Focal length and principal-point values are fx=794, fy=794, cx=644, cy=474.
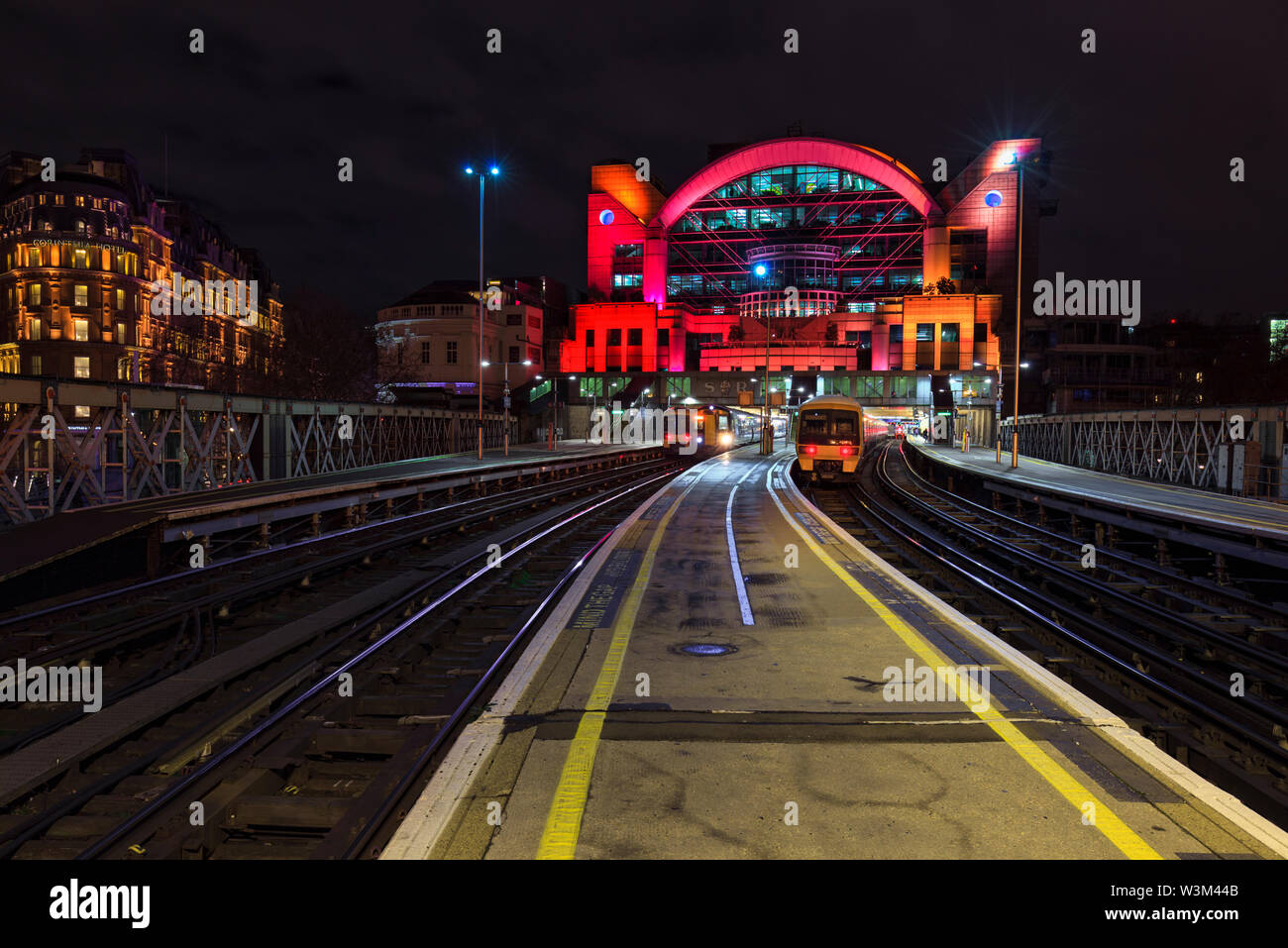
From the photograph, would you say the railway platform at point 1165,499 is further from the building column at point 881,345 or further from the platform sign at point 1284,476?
the building column at point 881,345

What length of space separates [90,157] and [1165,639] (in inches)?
3570

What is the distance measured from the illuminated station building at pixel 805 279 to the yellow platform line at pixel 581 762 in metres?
66.7

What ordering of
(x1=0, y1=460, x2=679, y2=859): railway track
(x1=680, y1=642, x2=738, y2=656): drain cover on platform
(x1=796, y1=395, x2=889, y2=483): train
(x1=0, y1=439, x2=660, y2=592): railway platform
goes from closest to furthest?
(x1=0, y1=460, x2=679, y2=859): railway track
(x1=680, y1=642, x2=738, y2=656): drain cover on platform
(x1=0, y1=439, x2=660, y2=592): railway platform
(x1=796, y1=395, x2=889, y2=483): train

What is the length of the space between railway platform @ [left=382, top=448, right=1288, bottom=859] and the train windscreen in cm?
2248

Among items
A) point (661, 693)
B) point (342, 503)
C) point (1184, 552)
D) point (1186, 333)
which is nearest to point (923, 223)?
point (1186, 333)

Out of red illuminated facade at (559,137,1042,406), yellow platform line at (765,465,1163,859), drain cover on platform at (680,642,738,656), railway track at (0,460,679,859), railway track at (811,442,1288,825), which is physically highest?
red illuminated facade at (559,137,1042,406)

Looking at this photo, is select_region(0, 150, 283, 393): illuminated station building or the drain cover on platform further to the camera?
select_region(0, 150, 283, 393): illuminated station building

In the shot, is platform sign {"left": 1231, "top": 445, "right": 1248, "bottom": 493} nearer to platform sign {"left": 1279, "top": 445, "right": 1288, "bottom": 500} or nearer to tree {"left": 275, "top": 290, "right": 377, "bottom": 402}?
platform sign {"left": 1279, "top": 445, "right": 1288, "bottom": 500}

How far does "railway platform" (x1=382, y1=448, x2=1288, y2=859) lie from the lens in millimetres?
4098

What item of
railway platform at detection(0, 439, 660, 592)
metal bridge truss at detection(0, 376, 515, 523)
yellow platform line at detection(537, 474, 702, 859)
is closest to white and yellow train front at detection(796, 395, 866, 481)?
railway platform at detection(0, 439, 660, 592)

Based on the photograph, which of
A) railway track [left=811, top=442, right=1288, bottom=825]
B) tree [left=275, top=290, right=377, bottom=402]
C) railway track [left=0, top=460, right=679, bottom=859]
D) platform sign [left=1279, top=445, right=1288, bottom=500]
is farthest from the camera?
tree [left=275, top=290, right=377, bottom=402]

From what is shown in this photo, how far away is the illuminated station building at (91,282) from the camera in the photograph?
2616 inches
